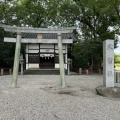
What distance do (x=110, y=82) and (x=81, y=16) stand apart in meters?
15.4

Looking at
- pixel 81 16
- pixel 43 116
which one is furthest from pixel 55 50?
pixel 43 116

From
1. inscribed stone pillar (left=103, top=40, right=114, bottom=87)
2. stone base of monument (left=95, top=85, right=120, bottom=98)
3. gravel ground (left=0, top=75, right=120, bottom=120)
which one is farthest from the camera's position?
inscribed stone pillar (left=103, top=40, right=114, bottom=87)

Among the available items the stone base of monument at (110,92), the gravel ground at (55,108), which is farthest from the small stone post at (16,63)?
the stone base of monument at (110,92)

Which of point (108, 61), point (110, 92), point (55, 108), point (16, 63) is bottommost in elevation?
point (55, 108)

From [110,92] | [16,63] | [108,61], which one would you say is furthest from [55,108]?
[16,63]

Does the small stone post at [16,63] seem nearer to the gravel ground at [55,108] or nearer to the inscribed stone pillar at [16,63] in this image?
the inscribed stone pillar at [16,63]

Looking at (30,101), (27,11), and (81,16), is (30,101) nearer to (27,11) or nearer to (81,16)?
(81,16)

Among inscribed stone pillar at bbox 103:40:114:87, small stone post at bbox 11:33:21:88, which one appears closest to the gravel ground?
inscribed stone pillar at bbox 103:40:114:87

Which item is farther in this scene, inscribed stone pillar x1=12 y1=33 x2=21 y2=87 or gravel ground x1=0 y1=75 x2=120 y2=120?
inscribed stone pillar x1=12 y1=33 x2=21 y2=87

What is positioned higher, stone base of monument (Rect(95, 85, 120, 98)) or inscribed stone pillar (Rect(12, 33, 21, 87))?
inscribed stone pillar (Rect(12, 33, 21, 87))

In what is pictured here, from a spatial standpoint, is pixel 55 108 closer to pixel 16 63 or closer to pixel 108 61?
pixel 108 61

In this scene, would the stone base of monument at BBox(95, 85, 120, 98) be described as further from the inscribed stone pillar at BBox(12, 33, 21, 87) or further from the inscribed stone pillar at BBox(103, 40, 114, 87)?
the inscribed stone pillar at BBox(12, 33, 21, 87)

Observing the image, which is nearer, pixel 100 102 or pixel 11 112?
pixel 11 112

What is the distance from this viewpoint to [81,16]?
2311 cm
